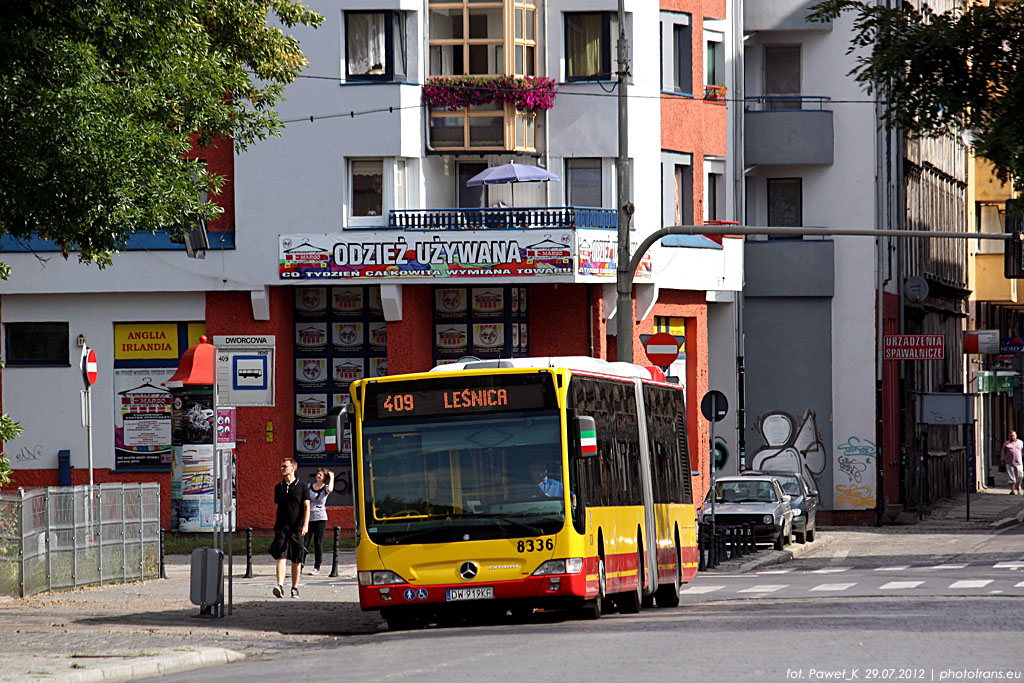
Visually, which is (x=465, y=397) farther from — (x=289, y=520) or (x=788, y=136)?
(x=788, y=136)

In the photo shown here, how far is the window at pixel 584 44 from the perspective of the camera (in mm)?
36438

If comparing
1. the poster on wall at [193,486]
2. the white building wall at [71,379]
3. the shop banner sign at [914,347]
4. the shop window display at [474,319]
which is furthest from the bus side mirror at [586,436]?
the shop banner sign at [914,347]

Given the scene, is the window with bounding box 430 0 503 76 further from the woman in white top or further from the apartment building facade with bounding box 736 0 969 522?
the woman in white top

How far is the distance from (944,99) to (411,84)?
66.5ft

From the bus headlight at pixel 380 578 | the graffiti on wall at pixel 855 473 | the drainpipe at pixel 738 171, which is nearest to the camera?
the bus headlight at pixel 380 578

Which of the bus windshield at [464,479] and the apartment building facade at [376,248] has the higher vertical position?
the apartment building facade at [376,248]

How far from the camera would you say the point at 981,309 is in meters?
69.5

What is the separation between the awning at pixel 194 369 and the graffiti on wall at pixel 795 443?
16.5 metres

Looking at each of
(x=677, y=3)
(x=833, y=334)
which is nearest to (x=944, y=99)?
(x=677, y=3)

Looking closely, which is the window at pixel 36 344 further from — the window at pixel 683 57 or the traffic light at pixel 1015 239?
the traffic light at pixel 1015 239

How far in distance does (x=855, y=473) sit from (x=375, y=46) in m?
17.2

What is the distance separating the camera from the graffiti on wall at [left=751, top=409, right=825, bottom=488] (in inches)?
1745

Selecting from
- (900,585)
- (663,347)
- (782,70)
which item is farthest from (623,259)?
(782,70)

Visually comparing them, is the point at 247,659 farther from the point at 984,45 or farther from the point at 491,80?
the point at 491,80
